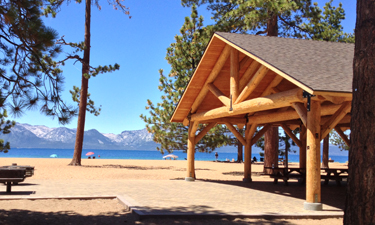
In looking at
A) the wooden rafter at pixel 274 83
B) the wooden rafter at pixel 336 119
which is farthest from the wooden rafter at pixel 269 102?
the wooden rafter at pixel 274 83

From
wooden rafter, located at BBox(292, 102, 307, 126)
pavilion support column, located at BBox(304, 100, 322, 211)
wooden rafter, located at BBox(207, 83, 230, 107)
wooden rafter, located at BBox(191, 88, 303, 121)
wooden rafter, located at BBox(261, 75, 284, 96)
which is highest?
wooden rafter, located at BBox(261, 75, 284, 96)

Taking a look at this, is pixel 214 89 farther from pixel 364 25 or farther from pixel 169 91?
pixel 169 91

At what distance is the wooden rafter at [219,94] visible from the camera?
10964 mm

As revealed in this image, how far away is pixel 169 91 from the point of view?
22344 millimetres

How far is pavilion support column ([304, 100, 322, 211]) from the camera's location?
772cm

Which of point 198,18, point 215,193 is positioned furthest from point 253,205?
point 198,18

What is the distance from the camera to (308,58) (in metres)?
9.67

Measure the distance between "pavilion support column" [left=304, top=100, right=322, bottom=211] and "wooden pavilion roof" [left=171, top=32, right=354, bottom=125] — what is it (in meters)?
0.51

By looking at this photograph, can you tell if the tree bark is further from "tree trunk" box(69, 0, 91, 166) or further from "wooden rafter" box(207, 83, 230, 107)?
"tree trunk" box(69, 0, 91, 166)

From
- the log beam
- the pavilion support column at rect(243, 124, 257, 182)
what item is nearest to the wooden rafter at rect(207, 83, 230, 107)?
the log beam

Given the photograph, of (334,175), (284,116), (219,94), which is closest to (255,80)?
(219,94)

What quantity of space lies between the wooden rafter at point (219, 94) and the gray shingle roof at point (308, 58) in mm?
1803

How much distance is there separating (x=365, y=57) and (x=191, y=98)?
941 centimetres

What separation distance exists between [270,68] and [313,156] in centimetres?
222
